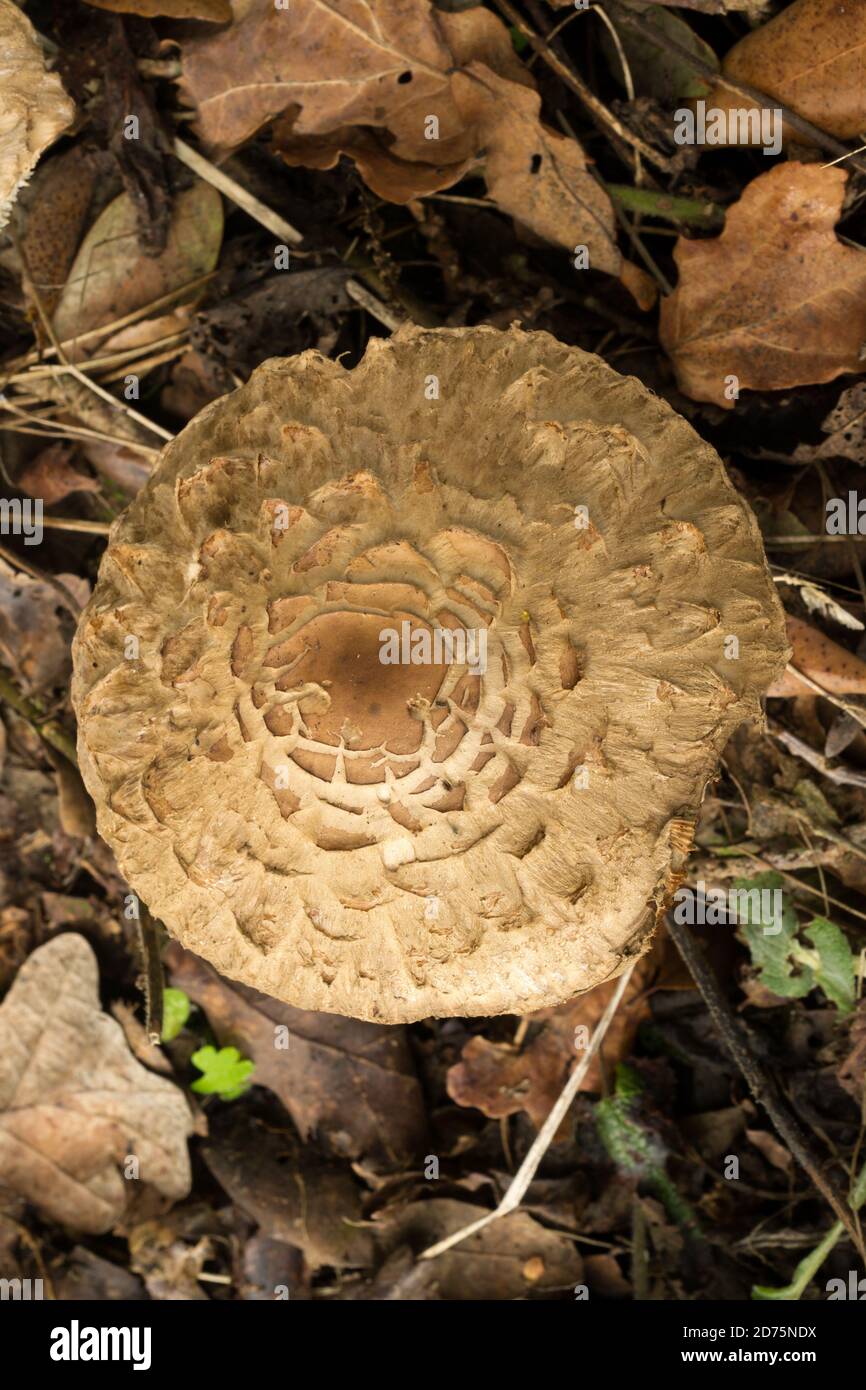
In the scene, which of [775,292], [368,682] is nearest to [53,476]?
[368,682]

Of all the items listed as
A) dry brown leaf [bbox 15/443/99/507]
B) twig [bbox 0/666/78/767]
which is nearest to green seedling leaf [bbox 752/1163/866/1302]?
twig [bbox 0/666/78/767]

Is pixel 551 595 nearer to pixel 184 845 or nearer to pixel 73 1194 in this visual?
pixel 184 845

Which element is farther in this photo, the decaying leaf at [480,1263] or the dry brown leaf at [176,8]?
the decaying leaf at [480,1263]

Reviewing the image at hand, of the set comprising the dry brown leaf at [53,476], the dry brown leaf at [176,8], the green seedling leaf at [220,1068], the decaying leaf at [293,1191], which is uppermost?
the dry brown leaf at [176,8]

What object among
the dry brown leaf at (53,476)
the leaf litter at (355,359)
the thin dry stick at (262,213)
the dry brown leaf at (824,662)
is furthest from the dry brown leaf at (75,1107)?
the dry brown leaf at (824,662)

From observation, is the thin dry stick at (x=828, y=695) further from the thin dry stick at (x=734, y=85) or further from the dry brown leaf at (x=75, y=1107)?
the dry brown leaf at (x=75, y=1107)
